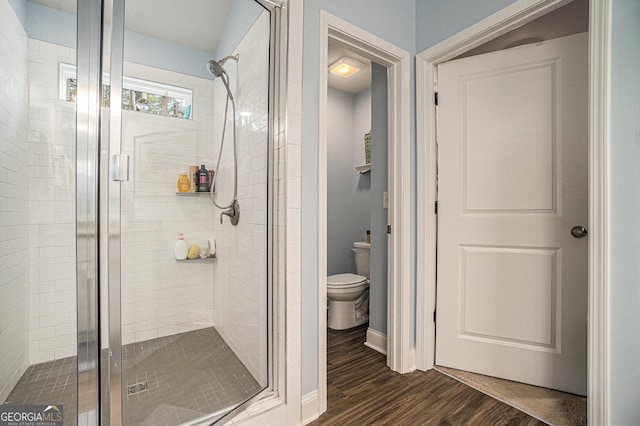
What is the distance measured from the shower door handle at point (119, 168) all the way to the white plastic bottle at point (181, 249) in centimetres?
41

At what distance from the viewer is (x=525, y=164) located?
1.70 meters

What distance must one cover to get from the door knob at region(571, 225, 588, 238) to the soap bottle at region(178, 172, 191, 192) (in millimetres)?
1994

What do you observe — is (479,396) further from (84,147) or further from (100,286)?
(84,147)

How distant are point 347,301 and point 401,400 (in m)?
1.06

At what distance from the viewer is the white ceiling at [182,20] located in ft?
4.14

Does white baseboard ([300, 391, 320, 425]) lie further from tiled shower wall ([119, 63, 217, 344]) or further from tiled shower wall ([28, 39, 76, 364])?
tiled shower wall ([28, 39, 76, 364])

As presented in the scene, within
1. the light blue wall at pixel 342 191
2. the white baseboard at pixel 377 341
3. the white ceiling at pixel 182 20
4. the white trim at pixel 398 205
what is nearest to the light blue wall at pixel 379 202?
the white baseboard at pixel 377 341

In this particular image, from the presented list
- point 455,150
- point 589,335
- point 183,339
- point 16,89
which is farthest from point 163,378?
point 455,150

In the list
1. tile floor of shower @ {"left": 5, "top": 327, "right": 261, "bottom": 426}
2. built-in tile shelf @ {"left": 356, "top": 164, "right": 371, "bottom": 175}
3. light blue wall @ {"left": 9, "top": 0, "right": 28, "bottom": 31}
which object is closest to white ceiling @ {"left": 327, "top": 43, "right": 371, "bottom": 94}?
built-in tile shelf @ {"left": 356, "top": 164, "right": 371, "bottom": 175}

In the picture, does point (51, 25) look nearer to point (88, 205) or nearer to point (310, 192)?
point (88, 205)

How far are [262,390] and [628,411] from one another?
156 cm

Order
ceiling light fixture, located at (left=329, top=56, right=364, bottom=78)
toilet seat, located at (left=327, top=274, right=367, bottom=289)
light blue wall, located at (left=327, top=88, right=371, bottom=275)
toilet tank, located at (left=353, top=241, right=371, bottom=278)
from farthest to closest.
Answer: light blue wall, located at (left=327, top=88, right=371, bottom=275) → toilet tank, located at (left=353, top=241, right=371, bottom=278) → ceiling light fixture, located at (left=329, top=56, right=364, bottom=78) → toilet seat, located at (left=327, top=274, right=367, bottom=289)

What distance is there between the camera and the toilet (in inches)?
101

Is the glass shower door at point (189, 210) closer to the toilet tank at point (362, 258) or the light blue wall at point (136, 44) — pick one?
the light blue wall at point (136, 44)
